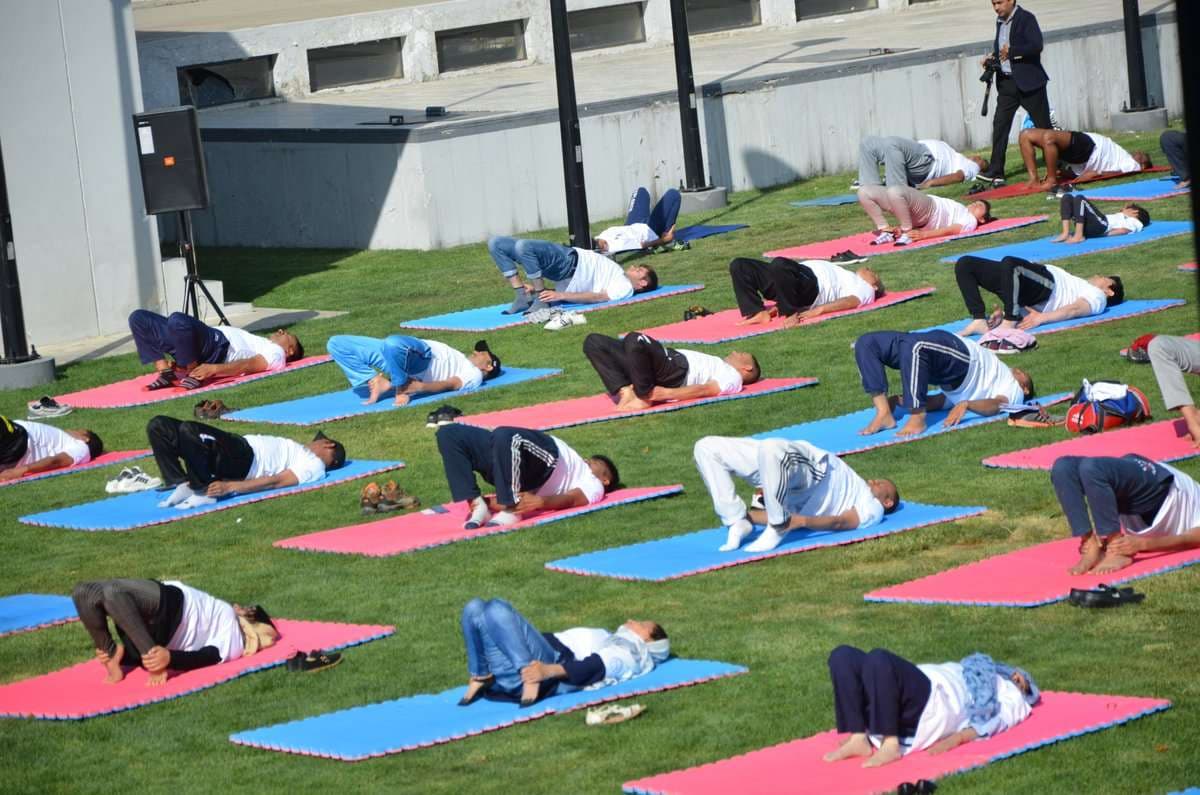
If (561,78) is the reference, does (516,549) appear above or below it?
below

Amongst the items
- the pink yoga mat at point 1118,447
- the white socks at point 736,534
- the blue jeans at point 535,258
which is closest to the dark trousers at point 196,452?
the white socks at point 736,534

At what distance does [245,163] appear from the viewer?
22.7 metres

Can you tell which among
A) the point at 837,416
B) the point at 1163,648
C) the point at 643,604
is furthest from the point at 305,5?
the point at 1163,648

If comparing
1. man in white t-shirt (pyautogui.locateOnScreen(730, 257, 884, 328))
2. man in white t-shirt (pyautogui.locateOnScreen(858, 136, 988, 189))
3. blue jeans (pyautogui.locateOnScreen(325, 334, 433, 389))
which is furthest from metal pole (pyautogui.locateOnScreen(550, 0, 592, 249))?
blue jeans (pyautogui.locateOnScreen(325, 334, 433, 389))

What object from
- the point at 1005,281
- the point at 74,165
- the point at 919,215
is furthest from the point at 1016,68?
the point at 74,165

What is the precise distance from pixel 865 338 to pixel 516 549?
110 inches

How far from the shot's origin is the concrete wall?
17.9 meters

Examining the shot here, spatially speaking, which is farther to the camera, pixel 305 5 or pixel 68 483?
pixel 305 5

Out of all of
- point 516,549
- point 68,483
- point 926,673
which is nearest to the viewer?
point 926,673

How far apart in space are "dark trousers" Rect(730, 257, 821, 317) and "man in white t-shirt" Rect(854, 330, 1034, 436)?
327 cm

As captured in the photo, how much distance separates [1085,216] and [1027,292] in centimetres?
316

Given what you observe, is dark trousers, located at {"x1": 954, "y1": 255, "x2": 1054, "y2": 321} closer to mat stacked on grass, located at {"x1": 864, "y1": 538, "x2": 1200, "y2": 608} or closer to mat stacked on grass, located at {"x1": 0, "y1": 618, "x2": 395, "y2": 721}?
mat stacked on grass, located at {"x1": 864, "y1": 538, "x2": 1200, "y2": 608}

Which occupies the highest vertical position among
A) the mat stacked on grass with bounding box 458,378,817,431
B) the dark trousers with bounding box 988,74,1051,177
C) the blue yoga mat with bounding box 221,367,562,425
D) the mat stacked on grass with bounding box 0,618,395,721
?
the dark trousers with bounding box 988,74,1051,177

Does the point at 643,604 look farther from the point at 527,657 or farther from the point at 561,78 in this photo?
the point at 561,78
